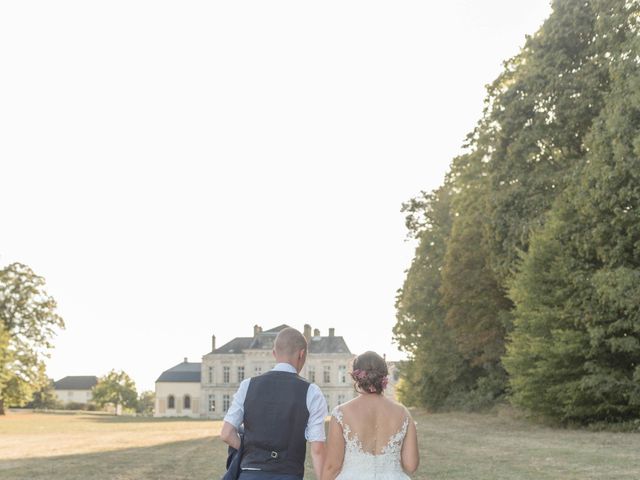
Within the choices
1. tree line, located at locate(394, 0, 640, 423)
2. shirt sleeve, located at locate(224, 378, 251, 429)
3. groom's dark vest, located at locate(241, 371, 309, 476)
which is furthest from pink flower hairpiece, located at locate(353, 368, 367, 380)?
tree line, located at locate(394, 0, 640, 423)

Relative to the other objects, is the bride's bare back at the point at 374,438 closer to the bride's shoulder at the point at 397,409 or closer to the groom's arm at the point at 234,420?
the bride's shoulder at the point at 397,409

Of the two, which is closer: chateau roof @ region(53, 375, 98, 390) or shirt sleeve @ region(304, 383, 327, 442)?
shirt sleeve @ region(304, 383, 327, 442)

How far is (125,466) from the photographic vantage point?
17.1 meters

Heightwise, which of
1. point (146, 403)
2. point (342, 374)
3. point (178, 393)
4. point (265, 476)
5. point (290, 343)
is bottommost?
point (265, 476)

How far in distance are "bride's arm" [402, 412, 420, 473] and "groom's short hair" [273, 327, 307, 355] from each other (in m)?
0.86

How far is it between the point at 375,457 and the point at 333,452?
282mm

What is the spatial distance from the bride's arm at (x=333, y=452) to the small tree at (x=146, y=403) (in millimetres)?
135692

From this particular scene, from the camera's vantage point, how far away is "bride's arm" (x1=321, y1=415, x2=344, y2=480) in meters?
5.64

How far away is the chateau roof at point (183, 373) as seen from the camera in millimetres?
128275

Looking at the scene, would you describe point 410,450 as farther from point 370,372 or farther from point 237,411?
point 237,411

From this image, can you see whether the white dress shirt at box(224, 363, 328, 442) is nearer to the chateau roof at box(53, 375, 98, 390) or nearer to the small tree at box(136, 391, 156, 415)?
the small tree at box(136, 391, 156, 415)

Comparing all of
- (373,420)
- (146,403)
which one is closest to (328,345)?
(146,403)

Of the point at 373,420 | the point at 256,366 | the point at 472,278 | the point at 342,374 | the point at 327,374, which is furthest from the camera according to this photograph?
the point at 327,374

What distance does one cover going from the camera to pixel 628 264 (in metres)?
24.6
